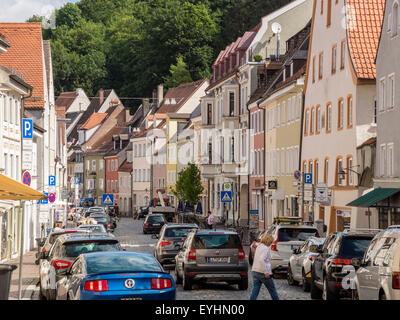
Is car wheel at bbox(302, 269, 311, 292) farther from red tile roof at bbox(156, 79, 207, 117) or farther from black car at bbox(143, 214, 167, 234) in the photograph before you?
red tile roof at bbox(156, 79, 207, 117)

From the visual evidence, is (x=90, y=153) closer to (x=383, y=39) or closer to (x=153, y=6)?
(x=153, y=6)

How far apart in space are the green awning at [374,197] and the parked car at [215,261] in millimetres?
12206

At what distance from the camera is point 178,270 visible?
2656 centimetres

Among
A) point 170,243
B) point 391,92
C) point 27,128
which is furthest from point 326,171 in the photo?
point 170,243

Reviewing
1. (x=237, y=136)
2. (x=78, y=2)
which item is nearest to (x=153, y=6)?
(x=78, y=2)

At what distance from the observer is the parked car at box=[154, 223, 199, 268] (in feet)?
107

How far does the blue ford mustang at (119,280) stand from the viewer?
15.0 metres

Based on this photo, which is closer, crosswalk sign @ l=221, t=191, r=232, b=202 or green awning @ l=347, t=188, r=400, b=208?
green awning @ l=347, t=188, r=400, b=208

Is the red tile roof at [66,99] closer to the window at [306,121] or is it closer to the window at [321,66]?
the window at [306,121]

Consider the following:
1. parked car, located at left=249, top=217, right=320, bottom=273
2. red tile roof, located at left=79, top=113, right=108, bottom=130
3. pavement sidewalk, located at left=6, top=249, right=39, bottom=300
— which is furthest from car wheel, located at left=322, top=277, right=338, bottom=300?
red tile roof, located at left=79, top=113, right=108, bottom=130

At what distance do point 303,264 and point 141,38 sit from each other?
10031cm

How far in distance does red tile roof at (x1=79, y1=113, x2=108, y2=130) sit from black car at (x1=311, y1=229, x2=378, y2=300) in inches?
4568

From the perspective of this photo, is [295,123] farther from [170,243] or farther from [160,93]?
[160,93]

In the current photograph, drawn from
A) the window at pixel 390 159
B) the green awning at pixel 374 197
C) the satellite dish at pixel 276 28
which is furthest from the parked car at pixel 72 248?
the satellite dish at pixel 276 28
